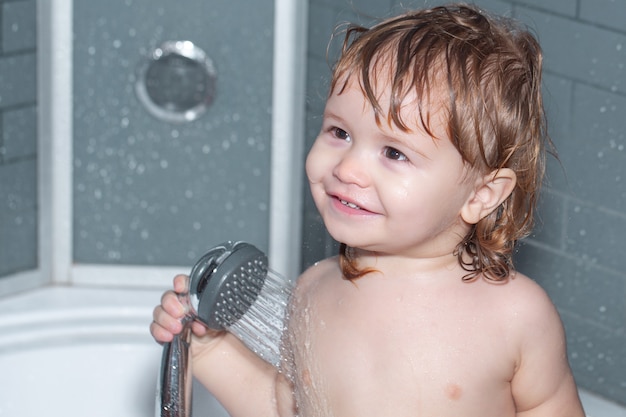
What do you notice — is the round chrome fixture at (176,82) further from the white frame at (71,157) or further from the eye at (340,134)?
the eye at (340,134)

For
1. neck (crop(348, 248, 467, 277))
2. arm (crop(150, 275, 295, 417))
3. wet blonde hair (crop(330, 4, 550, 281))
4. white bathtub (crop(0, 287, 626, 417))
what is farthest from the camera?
white bathtub (crop(0, 287, 626, 417))

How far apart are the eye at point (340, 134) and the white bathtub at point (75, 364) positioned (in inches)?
27.8

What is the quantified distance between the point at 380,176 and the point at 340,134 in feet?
0.19

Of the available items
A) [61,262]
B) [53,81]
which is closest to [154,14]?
[53,81]

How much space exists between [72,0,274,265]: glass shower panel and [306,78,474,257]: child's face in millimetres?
740

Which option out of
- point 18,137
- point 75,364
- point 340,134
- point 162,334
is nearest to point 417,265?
point 340,134

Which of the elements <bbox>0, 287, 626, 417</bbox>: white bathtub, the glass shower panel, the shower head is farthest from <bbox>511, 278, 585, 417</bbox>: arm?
the glass shower panel

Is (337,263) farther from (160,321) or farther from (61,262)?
(61,262)

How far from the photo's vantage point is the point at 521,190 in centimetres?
105

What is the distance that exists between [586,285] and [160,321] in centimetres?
52

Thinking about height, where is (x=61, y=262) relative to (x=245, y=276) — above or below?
below

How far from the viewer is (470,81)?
97 centimetres

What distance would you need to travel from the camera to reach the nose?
38.5 inches

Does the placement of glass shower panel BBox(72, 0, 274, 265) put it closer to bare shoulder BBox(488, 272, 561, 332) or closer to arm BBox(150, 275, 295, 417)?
arm BBox(150, 275, 295, 417)
